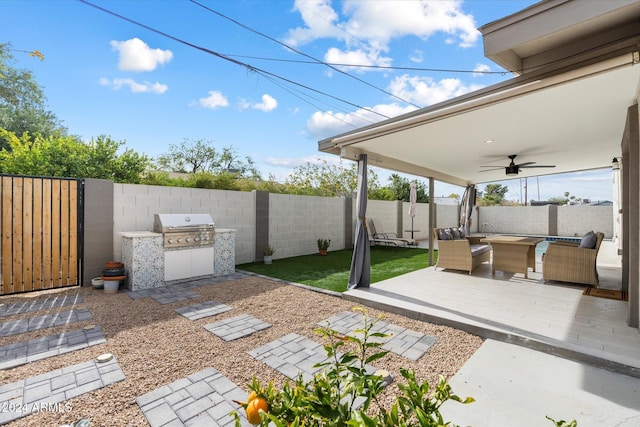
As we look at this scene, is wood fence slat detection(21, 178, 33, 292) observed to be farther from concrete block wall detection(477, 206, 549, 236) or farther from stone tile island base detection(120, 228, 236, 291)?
concrete block wall detection(477, 206, 549, 236)

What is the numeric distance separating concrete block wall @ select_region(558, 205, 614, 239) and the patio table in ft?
36.2

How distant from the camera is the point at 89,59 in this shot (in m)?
7.29

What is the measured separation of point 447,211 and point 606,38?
45.9 feet

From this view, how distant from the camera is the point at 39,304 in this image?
4.19 meters

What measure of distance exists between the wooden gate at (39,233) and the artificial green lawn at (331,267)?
10.4 ft

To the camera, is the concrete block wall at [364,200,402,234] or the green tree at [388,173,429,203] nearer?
the concrete block wall at [364,200,402,234]

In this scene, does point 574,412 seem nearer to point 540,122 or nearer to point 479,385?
point 479,385

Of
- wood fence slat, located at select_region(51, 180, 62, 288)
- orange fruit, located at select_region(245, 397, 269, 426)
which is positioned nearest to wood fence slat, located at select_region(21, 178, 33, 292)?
wood fence slat, located at select_region(51, 180, 62, 288)

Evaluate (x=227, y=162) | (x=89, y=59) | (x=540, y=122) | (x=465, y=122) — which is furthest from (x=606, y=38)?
(x=227, y=162)

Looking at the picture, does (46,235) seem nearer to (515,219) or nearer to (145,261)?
(145,261)

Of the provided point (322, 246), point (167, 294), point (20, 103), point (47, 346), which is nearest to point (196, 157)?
point (20, 103)

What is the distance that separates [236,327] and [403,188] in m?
21.1

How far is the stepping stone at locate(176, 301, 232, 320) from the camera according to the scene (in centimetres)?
384

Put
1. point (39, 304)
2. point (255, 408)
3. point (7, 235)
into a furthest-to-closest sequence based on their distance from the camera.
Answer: point (7, 235)
point (39, 304)
point (255, 408)
